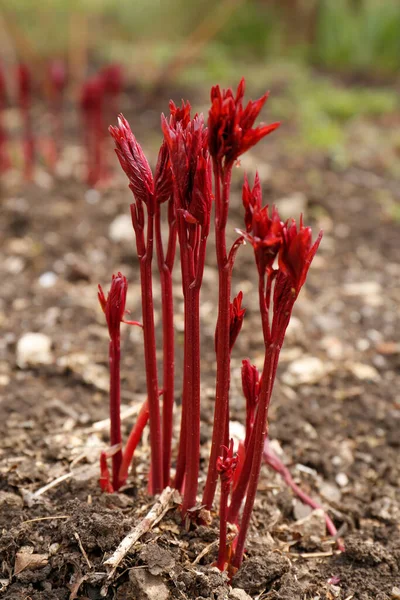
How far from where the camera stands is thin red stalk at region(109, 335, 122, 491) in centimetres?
167

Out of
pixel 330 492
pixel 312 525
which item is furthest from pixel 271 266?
pixel 330 492

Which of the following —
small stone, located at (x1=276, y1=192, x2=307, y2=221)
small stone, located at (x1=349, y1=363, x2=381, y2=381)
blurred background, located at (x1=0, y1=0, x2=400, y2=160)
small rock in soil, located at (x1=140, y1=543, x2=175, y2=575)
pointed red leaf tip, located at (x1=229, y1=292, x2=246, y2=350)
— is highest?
blurred background, located at (x1=0, y1=0, x2=400, y2=160)

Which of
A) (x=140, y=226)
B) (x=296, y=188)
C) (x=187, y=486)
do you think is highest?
(x=296, y=188)

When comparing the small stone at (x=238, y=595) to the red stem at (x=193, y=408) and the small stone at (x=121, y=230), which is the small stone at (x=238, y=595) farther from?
the small stone at (x=121, y=230)

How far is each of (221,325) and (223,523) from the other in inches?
18.0

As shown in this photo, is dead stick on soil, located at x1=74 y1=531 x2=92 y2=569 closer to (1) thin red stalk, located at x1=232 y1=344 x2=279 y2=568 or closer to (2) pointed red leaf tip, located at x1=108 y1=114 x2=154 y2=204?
(1) thin red stalk, located at x1=232 y1=344 x2=279 y2=568

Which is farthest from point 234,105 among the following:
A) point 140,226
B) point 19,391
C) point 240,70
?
point 240,70

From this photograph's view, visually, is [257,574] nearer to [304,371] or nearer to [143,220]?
[143,220]

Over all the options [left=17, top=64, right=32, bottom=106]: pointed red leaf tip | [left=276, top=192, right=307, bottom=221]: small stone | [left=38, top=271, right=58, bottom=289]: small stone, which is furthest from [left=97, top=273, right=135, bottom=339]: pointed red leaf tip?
[left=17, top=64, right=32, bottom=106]: pointed red leaf tip

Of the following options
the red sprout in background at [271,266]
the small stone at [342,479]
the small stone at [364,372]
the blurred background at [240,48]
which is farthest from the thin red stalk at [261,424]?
the blurred background at [240,48]

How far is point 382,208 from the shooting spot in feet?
15.1

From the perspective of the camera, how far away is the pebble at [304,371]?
111 inches

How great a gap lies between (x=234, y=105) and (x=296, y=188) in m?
3.42

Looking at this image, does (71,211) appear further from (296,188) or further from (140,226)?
(140,226)
